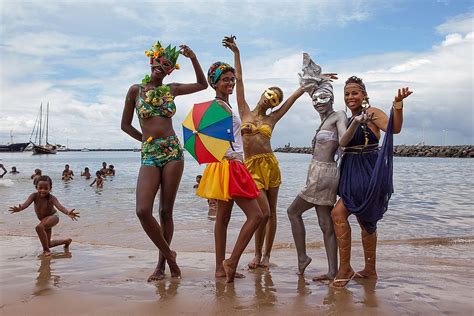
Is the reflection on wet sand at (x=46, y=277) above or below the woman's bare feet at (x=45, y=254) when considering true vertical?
above

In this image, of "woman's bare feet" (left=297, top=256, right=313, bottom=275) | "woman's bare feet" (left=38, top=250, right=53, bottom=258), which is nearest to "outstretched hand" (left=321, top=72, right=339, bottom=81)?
"woman's bare feet" (left=297, top=256, right=313, bottom=275)

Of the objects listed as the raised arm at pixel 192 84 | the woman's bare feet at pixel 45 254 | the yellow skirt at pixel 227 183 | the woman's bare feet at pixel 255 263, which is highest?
the raised arm at pixel 192 84

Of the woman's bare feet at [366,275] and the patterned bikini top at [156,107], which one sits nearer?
the patterned bikini top at [156,107]

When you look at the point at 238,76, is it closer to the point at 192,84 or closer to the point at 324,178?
the point at 192,84

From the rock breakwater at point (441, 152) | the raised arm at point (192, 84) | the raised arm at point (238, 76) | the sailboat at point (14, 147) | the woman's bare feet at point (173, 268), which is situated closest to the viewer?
the woman's bare feet at point (173, 268)

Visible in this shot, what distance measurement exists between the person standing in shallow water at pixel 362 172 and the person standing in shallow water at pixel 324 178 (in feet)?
0.42

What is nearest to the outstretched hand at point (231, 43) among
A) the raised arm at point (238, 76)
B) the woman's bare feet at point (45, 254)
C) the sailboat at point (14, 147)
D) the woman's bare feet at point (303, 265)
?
the raised arm at point (238, 76)

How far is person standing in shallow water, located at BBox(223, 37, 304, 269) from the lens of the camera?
201 inches

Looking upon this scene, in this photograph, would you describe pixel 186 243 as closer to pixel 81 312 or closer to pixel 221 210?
pixel 221 210

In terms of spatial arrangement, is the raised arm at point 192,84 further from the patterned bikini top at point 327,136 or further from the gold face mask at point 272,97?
the patterned bikini top at point 327,136

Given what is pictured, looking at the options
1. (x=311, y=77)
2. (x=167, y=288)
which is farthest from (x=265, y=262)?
(x=311, y=77)

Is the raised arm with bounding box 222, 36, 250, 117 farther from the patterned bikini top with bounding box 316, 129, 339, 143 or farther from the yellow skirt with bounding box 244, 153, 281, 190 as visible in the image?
the patterned bikini top with bounding box 316, 129, 339, 143

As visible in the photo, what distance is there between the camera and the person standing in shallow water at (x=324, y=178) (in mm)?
4512

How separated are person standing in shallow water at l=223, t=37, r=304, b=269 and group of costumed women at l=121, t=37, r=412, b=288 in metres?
0.37
